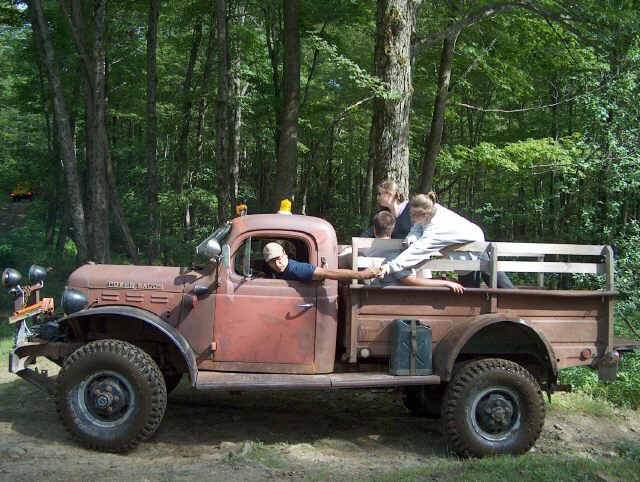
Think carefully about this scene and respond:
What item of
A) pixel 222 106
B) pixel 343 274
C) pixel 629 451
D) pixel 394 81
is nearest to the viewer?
pixel 629 451

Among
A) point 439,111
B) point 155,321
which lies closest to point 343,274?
point 155,321

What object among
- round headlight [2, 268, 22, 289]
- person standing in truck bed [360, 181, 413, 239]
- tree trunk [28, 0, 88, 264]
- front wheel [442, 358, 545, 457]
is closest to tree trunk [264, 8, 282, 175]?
tree trunk [28, 0, 88, 264]

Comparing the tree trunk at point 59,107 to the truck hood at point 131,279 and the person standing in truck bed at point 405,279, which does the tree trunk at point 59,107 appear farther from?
the person standing in truck bed at point 405,279

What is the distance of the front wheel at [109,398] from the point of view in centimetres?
573

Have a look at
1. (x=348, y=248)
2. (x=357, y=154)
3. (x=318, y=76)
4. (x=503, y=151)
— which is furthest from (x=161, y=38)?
(x=348, y=248)

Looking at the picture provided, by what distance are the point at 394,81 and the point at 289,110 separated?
5.34m

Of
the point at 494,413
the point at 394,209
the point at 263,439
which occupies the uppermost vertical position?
the point at 394,209

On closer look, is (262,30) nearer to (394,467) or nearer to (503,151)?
(503,151)

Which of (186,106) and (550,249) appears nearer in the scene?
(550,249)

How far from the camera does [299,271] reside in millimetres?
5934

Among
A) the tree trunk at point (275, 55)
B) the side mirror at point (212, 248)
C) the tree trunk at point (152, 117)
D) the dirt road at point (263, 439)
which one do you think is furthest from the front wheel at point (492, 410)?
the tree trunk at point (275, 55)

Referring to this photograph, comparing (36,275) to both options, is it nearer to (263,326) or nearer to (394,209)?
(263,326)

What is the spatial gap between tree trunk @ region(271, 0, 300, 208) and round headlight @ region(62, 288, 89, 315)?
327 inches

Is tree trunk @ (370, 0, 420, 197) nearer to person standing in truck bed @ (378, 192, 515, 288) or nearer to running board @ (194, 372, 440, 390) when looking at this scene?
person standing in truck bed @ (378, 192, 515, 288)
